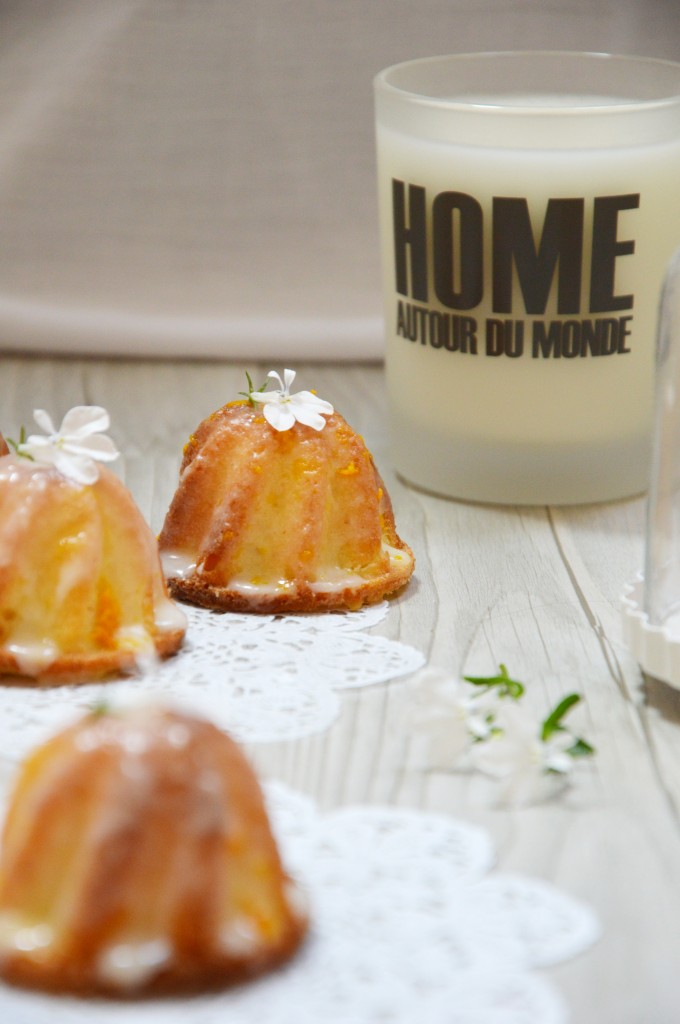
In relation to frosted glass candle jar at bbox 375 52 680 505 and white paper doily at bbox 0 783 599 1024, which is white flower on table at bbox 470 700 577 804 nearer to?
white paper doily at bbox 0 783 599 1024

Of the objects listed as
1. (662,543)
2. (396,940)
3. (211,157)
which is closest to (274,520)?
(662,543)

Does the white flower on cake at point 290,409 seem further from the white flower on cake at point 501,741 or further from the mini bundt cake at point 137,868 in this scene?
the mini bundt cake at point 137,868

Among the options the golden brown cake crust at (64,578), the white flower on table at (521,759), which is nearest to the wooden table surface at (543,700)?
the white flower on table at (521,759)

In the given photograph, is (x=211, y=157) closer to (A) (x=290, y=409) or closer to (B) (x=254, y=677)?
(A) (x=290, y=409)

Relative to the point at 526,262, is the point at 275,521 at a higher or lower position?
lower

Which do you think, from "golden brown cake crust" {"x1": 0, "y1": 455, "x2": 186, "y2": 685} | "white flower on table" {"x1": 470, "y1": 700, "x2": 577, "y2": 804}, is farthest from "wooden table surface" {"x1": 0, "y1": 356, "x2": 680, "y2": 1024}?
"golden brown cake crust" {"x1": 0, "y1": 455, "x2": 186, "y2": 685}

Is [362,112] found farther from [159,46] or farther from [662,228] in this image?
[662,228]
